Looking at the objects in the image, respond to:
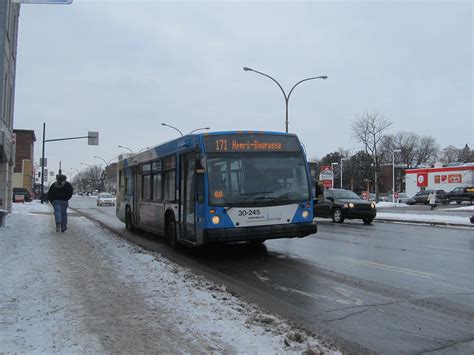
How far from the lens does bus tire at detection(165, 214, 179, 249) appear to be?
11.7 m

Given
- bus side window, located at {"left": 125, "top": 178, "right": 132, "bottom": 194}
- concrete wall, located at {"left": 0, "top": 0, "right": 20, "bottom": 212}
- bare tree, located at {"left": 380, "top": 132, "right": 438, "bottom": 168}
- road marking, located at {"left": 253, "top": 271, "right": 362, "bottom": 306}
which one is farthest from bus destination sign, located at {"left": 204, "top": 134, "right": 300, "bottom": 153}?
bare tree, located at {"left": 380, "top": 132, "right": 438, "bottom": 168}

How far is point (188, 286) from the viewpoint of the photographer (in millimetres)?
6730

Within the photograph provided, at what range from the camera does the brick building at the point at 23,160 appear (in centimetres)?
7362

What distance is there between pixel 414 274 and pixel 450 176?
5822 cm

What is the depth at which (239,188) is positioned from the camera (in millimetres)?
9812

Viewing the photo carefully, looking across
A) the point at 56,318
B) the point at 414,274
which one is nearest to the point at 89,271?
the point at 56,318

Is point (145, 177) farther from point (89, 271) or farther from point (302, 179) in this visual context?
point (89, 271)

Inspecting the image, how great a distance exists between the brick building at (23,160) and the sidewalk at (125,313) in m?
71.3

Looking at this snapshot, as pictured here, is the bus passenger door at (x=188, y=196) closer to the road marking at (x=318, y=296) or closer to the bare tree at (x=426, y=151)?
the road marking at (x=318, y=296)

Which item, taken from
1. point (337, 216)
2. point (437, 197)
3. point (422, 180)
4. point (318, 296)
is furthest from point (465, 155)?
point (318, 296)

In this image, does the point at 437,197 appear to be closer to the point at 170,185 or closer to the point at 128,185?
the point at 128,185


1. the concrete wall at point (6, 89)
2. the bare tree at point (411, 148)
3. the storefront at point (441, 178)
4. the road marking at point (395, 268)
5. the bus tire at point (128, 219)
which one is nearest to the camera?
the road marking at point (395, 268)

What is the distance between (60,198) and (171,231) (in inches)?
171

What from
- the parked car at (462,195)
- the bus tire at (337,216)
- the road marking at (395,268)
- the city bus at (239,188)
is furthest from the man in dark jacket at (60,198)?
the parked car at (462,195)
